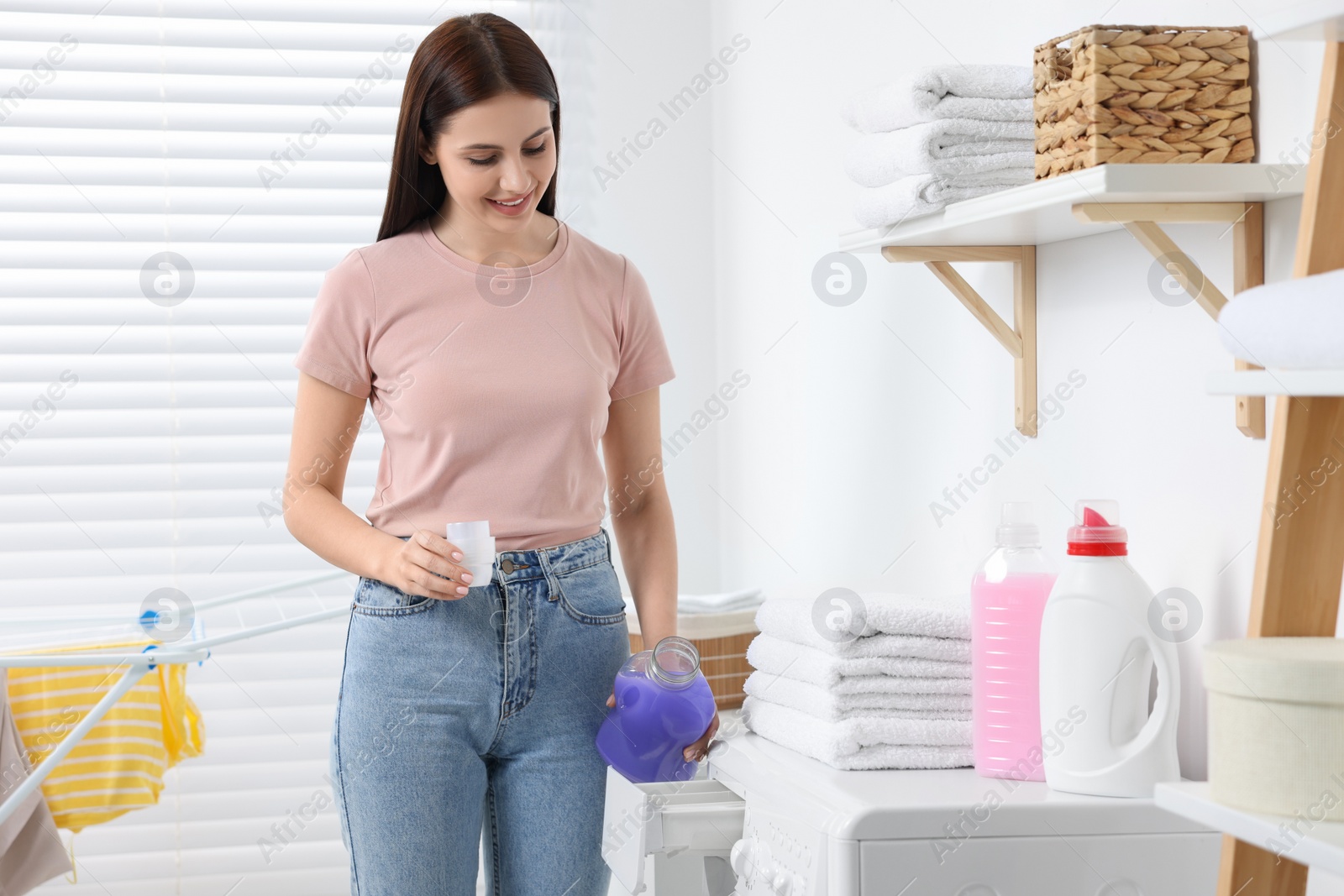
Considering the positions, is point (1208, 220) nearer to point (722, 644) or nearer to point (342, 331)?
point (342, 331)

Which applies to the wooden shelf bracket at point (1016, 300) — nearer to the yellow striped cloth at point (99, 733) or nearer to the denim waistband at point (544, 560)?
the denim waistband at point (544, 560)

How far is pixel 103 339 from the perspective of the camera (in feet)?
8.04

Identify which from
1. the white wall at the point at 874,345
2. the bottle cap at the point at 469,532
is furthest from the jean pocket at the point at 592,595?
the white wall at the point at 874,345

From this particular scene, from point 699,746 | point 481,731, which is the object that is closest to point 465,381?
point 481,731

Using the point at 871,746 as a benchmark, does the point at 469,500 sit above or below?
above

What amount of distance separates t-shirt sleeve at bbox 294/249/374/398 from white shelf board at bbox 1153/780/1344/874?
0.90 meters

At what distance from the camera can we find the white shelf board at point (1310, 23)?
0.74 metres

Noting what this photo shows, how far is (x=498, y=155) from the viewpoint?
1.30 metres

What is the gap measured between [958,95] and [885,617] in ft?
1.74

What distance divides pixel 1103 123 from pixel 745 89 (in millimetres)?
1454

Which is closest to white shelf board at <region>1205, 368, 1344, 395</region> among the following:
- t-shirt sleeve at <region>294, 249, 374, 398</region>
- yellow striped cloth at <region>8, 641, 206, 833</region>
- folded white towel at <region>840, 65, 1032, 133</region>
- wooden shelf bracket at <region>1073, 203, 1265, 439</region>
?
wooden shelf bracket at <region>1073, 203, 1265, 439</region>

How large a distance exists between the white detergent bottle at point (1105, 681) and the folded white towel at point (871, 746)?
0.35ft

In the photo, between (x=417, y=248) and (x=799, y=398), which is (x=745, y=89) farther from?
(x=417, y=248)

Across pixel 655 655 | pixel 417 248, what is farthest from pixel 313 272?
pixel 655 655
